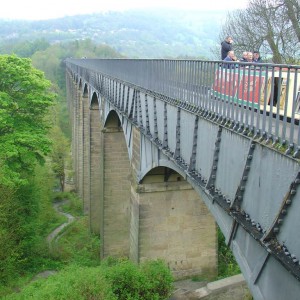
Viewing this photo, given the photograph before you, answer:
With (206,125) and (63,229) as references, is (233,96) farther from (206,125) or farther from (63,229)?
(63,229)

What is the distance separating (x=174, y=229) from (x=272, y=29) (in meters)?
12.4

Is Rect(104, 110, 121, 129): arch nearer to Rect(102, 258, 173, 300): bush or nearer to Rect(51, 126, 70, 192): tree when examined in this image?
Rect(102, 258, 173, 300): bush

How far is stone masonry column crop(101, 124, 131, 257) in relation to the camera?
2083cm

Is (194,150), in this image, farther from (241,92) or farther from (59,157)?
(59,157)

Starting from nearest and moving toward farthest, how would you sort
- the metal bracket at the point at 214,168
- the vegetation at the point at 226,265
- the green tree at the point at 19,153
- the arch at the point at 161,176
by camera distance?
1. the metal bracket at the point at 214,168
2. the arch at the point at 161,176
3. the vegetation at the point at 226,265
4. the green tree at the point at 19,153

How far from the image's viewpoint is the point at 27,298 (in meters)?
11.1

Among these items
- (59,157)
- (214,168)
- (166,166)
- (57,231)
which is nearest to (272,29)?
(166,166)

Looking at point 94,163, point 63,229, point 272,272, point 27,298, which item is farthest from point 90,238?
point 272,272

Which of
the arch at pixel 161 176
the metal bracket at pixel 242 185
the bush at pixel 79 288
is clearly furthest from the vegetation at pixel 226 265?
the metal bracket at pixel 242 185

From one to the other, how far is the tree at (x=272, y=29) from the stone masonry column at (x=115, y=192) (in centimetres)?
834

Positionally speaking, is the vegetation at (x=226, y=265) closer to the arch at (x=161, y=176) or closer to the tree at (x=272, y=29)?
the arch at (x=161, y=176)

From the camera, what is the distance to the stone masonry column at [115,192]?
68.3 feet

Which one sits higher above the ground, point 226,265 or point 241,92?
point 241,92

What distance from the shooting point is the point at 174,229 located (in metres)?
14.2
